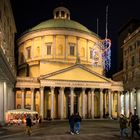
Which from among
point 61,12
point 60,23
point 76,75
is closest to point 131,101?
point 76,75

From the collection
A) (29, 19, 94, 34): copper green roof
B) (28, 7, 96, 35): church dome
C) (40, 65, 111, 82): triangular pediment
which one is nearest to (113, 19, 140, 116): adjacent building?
(40, 65, 111, 82): triangular pediment

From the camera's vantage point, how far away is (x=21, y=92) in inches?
2719

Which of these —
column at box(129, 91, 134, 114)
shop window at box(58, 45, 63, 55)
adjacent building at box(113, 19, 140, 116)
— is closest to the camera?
adjacent building at box(113, 19, 140, 116)

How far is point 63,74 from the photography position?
2746 inches

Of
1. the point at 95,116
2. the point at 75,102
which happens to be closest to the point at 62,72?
the point at 75,102

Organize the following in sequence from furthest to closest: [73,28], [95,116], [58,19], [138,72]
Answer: [58,19]
[73,28]
[95,116]
[138,72]

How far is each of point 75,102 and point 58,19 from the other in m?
26.3

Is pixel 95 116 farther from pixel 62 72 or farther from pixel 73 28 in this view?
pixel 73 28

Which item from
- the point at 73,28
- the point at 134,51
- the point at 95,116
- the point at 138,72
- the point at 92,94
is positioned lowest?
the point at 95,116

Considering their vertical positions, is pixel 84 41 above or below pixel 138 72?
above

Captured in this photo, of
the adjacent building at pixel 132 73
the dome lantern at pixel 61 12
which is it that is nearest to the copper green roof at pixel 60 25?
the dome lantern at pixel 61 12

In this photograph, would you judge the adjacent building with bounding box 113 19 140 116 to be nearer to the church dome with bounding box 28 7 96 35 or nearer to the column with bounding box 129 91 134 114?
the column with bounding box 129 91 134 114

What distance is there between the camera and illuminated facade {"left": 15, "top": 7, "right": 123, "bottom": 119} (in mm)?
68875

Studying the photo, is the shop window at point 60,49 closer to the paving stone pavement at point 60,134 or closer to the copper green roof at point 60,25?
the copper green roof at point 60,25
